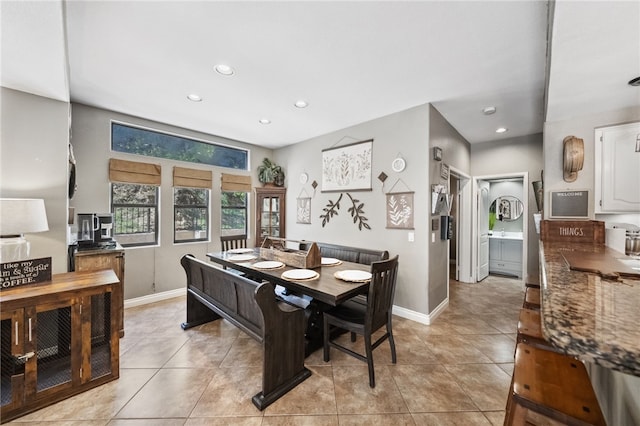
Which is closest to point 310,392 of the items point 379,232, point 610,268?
point 610,268

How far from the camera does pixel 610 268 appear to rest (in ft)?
3.43

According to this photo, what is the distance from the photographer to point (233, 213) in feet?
15.5

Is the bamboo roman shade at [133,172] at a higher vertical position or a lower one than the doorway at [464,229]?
higher

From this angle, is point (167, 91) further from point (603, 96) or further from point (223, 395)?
point (603, 96)

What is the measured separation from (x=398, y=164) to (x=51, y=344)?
4.01 m

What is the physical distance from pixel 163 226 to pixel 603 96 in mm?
5311

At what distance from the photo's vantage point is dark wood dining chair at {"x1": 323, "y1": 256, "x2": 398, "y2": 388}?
77.0 inches

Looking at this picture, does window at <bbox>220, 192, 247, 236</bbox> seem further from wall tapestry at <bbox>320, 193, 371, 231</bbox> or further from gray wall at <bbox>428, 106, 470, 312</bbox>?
gray wall at <bbox>428, 106, 470, 312</bbox>

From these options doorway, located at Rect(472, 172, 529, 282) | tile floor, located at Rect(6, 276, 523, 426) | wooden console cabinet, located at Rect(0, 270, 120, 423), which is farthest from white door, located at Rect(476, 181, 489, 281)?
wooden console cabinet, located at Rect(0, 270, 120, 423)

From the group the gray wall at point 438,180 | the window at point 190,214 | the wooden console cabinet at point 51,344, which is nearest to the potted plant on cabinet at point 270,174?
the window at point 190,214

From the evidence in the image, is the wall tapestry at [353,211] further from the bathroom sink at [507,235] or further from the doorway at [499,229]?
the bathroom sink at [507,235]

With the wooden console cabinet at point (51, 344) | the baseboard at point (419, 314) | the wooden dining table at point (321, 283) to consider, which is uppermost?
the wooden dining table at point (321, 283)

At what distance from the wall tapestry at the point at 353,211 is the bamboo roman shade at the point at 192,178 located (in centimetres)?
209

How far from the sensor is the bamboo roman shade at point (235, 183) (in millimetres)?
4480
